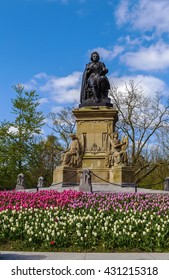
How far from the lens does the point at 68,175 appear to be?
64.0 ft

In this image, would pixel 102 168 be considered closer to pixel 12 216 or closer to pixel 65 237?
pixel 12 216

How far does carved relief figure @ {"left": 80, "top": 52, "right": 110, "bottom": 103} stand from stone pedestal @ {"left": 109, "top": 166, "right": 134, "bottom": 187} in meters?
4.15

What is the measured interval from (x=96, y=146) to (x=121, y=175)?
232 cm

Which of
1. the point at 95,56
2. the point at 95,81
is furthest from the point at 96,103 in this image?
the point at 95,56

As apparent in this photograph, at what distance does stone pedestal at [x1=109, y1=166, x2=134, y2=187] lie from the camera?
18844 millimetres

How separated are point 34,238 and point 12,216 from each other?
2155 mm

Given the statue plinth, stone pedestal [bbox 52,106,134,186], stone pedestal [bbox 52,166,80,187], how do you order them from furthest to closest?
1. the statue plinth
2. stone pedestal [bbox 52,106,134,186]
3. stone pedestal [bbox 52,166,80,187]

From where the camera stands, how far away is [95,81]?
21.4 m

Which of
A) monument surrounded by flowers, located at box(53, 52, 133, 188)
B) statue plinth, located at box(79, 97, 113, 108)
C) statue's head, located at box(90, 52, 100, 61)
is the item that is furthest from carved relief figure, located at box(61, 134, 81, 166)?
statue's head, located at box(90, 52, 100, 61)

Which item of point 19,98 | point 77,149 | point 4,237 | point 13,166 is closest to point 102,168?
point 77,149

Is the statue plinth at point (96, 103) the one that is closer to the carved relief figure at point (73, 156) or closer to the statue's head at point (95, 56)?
the carved relief figure at point (73, 156)

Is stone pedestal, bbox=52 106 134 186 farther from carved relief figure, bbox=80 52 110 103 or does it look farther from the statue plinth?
carved relief figure, bbox=80 52 110 103

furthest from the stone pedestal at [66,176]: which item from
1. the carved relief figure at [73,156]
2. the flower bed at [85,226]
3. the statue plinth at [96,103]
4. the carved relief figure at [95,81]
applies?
the flower bed at [85,226]

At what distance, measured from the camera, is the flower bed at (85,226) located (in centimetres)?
850
